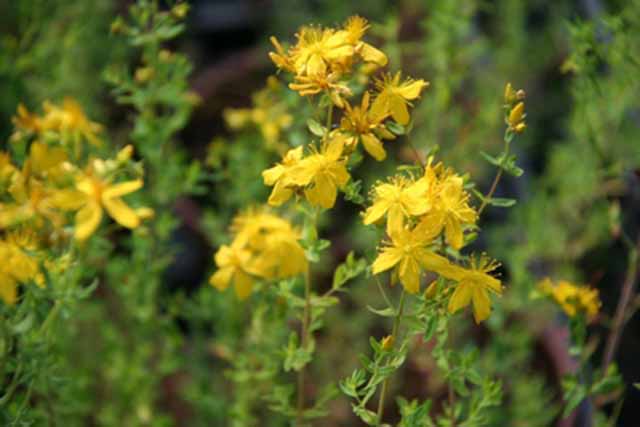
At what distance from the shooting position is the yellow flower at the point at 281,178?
1.00 metres

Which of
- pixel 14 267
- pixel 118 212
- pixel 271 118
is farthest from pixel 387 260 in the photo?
pixel 271 118

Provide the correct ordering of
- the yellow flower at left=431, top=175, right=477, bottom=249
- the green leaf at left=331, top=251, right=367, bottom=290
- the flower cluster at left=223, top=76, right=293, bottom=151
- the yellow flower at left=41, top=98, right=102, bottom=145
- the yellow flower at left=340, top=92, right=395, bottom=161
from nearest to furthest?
the yellow flower at left=431, top=175, right=477, bottom=249 < the yellow flower at left=340, top=92, right=395, bottom=161 < the green leaf at left=331, top=251, right=367, bottom=290 < the yellow flower at left=41, top=98, right=102, bottom=145 < the flower cluster at left=223, top=76, right=293, bottom=151

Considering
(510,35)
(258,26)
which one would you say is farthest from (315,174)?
(258,26)

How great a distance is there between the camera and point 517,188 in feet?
7.34

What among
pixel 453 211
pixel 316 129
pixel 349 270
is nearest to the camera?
pixel 453 211

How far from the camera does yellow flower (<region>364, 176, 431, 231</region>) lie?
36.5 inches

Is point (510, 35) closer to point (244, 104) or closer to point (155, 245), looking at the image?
point (244, 104)

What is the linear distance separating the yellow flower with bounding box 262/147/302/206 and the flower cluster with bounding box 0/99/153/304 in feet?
0.55

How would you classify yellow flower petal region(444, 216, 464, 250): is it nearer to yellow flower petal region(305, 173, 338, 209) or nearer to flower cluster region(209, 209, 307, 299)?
yellow flower petal region(305, 173, 338, 209)

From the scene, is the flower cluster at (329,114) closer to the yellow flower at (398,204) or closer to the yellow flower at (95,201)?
the yellow flower at (398,204)

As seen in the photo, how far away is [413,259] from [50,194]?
548 millimetres

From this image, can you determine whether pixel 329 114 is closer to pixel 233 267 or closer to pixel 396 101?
pixel 396 101

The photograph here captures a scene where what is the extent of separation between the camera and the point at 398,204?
0.95 metres

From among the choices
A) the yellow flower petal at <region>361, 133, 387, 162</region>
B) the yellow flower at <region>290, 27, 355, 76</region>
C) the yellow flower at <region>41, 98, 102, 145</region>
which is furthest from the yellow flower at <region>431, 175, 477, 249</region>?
the yellow flower at <region>41, 98, 102, 145</region>
